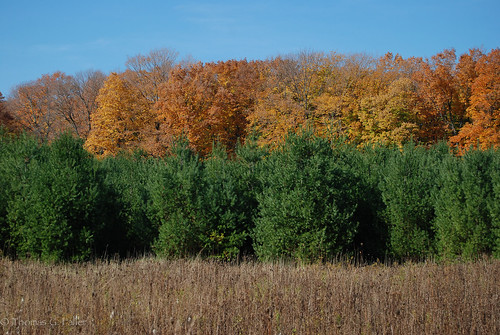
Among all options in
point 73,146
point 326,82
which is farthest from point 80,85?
point 73,146

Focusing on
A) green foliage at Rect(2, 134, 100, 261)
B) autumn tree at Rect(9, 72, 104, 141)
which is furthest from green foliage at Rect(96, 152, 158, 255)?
autumn tree at Rect(9, 72, 104, 141)

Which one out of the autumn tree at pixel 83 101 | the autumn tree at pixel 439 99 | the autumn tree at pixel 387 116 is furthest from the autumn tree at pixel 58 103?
the autumn tree at pixel 439 99

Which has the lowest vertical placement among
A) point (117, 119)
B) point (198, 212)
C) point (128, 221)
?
point (128, 221)

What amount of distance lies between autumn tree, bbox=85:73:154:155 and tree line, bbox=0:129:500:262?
22.7 meters

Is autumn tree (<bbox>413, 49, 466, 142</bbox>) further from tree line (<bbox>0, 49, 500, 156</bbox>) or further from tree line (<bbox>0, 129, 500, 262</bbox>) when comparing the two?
tree line (<bbox>0, 129, 500, 262</bbox>)

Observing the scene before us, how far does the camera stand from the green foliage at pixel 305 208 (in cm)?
1101

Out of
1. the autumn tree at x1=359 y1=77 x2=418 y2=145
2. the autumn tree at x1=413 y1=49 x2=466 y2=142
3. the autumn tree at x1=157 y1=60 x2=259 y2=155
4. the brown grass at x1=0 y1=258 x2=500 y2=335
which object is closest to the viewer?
the brown grass at x1=0 y1=258 x2=500 y2=335

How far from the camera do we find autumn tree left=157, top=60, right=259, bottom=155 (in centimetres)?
3259

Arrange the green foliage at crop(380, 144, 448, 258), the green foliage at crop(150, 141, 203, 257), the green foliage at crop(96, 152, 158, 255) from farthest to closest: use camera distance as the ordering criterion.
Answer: the green foliage at crop(96, 152, 158, 255), the green foliage at crop(380, 144, 448, 258), the green foliage at crop(150, 141, 203, 257)

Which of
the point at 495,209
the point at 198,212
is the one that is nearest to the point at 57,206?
the point at 198,212

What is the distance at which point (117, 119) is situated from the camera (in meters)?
37.2

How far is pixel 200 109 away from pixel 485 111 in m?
19.5

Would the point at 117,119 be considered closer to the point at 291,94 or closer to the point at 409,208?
the point at 291,94

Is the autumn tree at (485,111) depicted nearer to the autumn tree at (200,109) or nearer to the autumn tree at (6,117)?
the autumn tree at (200,109)
